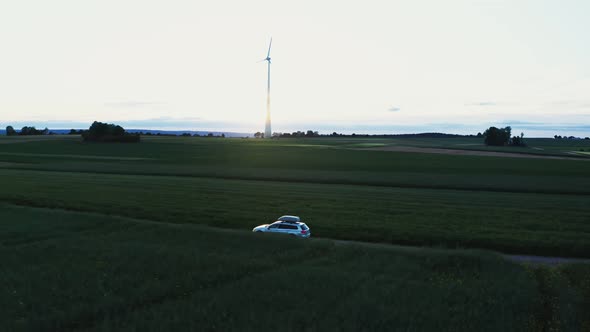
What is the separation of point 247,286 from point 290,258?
4.74m

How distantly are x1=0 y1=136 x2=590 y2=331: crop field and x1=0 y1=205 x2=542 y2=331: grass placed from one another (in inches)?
2.8

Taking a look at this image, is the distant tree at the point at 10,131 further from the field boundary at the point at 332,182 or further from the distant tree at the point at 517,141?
the distant tree at the point at 517,141

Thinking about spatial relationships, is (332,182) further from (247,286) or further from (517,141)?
(517,141)

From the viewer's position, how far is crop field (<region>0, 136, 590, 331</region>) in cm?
1439

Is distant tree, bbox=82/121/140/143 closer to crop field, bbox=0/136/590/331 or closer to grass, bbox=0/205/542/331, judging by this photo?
crop field, bbox=0/136/590/331

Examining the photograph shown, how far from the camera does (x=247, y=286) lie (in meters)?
17.2

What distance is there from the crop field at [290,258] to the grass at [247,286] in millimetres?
72

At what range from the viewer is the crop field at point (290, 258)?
14.4m

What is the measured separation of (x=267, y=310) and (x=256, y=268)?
502cm

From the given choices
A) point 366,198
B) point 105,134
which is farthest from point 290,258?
point 105,134

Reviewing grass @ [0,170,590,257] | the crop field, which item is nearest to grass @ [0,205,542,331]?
the crop field

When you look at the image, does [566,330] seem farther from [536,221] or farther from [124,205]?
[124,205]

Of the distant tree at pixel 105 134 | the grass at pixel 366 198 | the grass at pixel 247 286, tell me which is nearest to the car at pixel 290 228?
the grass at pixel 247 286

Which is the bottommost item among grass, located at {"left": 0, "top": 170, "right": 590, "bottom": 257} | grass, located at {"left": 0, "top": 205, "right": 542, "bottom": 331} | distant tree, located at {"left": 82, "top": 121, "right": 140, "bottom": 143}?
grass, located at {"left": 0, "top": 170, "right": 590, "bottom": 257}
